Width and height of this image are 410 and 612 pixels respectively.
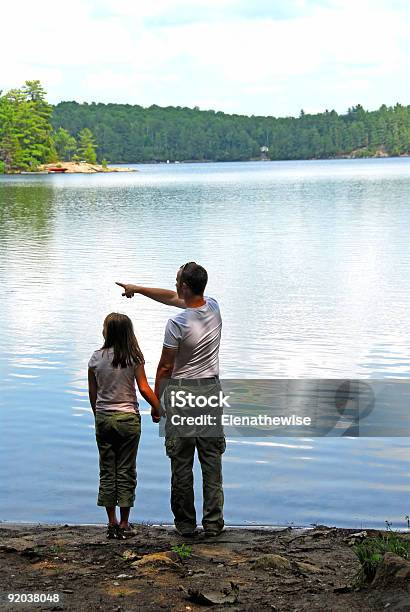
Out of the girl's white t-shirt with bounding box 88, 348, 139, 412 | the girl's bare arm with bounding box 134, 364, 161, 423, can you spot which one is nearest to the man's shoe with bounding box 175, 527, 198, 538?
the girl's bare arm with bounding box 134, 364, 161, 423

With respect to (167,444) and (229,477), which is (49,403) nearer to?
(229,477)

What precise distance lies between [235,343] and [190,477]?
29.1ft

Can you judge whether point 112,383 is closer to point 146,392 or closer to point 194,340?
point 146,392

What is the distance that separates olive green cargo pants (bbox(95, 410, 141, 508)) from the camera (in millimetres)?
6879

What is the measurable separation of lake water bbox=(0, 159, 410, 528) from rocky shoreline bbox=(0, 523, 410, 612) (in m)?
1.07

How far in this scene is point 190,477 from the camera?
276 inches

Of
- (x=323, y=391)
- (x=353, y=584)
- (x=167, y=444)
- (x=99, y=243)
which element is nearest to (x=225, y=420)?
(x=323, y=391)

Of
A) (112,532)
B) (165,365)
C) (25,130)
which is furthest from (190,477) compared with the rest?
(25,130)

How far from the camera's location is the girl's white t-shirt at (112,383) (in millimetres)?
6891

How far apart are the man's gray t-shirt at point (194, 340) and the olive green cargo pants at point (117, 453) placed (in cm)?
42

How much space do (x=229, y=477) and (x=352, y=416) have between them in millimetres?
2462

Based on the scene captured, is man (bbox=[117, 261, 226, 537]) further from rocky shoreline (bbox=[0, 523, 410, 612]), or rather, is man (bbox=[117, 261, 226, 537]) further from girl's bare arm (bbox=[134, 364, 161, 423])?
rocky shoreline (bbox=[0, 523, 410, 612])

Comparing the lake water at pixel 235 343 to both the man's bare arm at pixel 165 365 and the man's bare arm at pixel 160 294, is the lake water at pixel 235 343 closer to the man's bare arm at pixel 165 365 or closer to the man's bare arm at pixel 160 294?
the man's bare arm at pixel 165 365

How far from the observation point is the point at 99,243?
117 feet
